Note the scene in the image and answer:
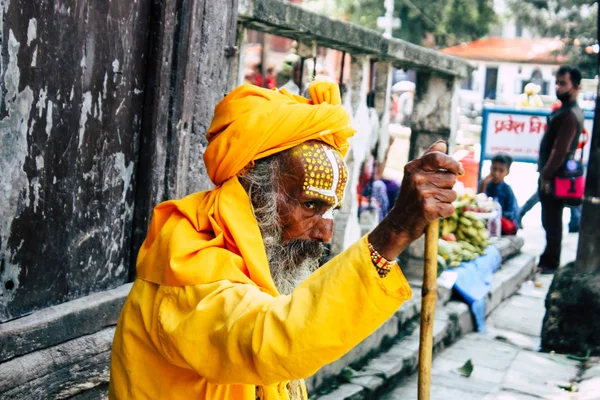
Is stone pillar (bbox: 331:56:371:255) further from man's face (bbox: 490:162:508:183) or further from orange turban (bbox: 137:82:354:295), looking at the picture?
man's face (bbox: 490:162:508:183)

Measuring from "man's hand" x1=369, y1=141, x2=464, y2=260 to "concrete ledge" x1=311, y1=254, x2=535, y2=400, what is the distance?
2838 mm

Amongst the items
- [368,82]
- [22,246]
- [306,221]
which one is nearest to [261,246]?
[306,221]

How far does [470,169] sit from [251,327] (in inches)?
486

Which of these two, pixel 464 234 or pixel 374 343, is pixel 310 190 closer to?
pixel 374 343

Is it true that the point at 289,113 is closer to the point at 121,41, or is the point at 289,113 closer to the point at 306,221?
the point at 306,221

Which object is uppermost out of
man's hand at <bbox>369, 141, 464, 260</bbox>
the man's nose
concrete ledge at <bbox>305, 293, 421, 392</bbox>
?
man's hand at <bbox>369, 141, 464, 260</bbox>

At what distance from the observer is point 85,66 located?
2912mm

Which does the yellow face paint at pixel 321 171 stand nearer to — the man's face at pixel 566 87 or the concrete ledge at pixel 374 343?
the concrete ledge at pixel 374 343

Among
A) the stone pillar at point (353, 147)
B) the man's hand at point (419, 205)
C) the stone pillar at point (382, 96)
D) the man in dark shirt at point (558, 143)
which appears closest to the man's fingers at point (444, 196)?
the man's hand at point (419, 205)

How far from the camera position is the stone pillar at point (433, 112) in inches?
271

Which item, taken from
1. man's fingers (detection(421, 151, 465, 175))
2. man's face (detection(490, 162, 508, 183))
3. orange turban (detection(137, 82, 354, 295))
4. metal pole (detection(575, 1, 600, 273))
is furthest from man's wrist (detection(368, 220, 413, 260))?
man's face (detection(490, 162, 508, 183))

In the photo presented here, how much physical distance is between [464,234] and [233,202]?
640cm

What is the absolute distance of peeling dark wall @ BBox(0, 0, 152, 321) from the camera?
263cm

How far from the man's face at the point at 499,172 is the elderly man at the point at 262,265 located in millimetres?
8064
